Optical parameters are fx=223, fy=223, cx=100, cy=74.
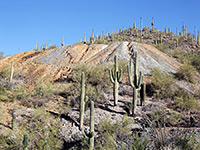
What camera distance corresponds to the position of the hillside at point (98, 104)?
29.1 feet

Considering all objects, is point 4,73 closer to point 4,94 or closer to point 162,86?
point 4,94

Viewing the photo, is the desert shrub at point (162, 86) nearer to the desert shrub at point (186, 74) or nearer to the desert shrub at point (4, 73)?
the desert shrub at point (186, 74)

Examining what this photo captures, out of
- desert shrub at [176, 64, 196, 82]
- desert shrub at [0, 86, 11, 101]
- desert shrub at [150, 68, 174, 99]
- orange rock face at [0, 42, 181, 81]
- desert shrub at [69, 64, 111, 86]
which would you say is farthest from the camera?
orange rock face at [0, 42, 181, 81]

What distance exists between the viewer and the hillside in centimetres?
888

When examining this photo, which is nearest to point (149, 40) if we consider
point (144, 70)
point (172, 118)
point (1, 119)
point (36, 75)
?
point (144, 70)

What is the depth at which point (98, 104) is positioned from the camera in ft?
47.1

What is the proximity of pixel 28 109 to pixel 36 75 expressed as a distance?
8.26 metres

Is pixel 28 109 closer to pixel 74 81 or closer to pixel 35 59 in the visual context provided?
pixel 74 81

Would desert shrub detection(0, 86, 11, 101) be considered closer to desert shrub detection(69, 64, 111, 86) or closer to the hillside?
the hillside

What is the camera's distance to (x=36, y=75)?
69.4 feet

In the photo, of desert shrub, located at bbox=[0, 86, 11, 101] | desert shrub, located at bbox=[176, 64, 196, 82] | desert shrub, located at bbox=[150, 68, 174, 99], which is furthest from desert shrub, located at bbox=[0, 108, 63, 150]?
desert shrub, located at bbox=[176, 64, 196, 82]

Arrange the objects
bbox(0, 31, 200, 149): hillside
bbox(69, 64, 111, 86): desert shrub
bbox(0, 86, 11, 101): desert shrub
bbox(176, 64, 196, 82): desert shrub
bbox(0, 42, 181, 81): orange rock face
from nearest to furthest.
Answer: bbox(0, 31, 200, 149): hillside < bbox(0, 86, 11, 101): desert shrub < bbox(69, 64, 111, 86): desert shrub < bbox(176, 64, 196, 82): desert shrub < bbox(0, 42, 181, 81): orange rock face

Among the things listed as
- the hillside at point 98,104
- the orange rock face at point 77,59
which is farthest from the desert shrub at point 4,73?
the orange rock face at point 77,59

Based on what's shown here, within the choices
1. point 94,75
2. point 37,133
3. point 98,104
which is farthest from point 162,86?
point 37,133
